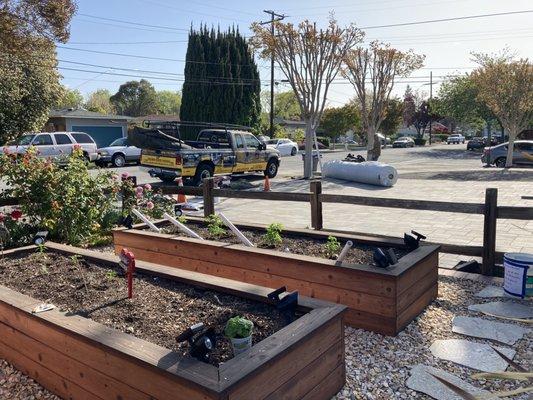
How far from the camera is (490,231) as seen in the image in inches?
198

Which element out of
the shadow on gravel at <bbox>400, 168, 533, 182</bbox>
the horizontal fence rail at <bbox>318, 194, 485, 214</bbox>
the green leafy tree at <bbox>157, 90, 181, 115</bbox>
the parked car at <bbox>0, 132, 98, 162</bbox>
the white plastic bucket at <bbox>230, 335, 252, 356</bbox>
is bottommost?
the shadow on gravel at <bbox>400, 168, 533, 182</bbox>

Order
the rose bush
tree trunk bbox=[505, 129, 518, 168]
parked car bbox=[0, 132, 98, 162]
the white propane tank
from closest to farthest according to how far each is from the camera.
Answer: the rose bush → the white propane tank → parked car bbox=[0, 132, 98, 162] → tree trunk bbox=[505, 129, 518, 168]

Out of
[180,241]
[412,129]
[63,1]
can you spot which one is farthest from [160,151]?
[412,129]

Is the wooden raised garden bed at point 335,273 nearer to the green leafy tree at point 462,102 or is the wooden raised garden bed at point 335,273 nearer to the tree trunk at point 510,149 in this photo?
the tree trunk at point 510,149

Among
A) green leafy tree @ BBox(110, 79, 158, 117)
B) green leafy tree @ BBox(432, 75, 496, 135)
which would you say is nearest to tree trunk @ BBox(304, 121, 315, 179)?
green leafy tree @ BBox(432, 75, 496, 135)

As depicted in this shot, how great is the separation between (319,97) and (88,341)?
15956 mm

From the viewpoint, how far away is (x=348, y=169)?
1591 cm

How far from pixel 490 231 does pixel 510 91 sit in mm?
17935

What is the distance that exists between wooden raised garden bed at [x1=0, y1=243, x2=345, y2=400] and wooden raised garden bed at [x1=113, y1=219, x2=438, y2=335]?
76cm

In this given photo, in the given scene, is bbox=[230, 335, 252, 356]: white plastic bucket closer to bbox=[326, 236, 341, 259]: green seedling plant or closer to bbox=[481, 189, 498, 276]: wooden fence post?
bbox=[326, 236, 341, 259]: green seedling plant

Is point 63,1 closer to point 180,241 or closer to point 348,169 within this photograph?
point 180,241

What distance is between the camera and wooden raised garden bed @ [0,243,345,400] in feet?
7.11

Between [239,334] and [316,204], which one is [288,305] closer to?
[239,334]

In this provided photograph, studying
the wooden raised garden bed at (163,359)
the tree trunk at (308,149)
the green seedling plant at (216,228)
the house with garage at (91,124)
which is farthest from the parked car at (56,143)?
the wooden raised garden bed at (163,359)
